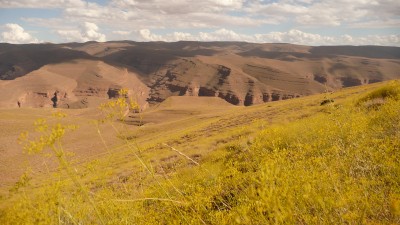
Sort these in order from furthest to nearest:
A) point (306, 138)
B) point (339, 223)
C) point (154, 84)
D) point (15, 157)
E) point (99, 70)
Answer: point (154, 84) → point (99, 70) → point (15, 157) → point (306, 138) → point (339, 223)

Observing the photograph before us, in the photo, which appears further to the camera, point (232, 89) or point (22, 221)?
point (232, 89)

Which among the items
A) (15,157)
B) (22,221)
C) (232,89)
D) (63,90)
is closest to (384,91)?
(22,221)

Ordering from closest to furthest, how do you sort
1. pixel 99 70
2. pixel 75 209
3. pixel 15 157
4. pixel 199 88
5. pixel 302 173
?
pixel 302 173, pixel 75 209, pixel 15 157, pixel 199 88, pixel 99 70

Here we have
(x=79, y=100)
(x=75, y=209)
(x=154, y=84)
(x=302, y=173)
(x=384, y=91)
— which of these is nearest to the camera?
(x=302, y=173)

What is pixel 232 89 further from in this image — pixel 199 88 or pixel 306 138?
pixel 306 138

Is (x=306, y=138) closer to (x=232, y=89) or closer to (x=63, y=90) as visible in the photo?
(x=232, y=89)

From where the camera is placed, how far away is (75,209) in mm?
6801

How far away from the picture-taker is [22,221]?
6066 millimetres

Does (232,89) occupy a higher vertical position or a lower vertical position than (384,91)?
lower

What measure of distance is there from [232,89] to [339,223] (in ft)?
490

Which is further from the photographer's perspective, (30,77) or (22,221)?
(30,77)

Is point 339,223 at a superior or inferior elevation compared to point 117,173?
superior

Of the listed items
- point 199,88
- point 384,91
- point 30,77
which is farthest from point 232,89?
point 384,91

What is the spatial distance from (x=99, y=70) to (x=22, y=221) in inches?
7478
